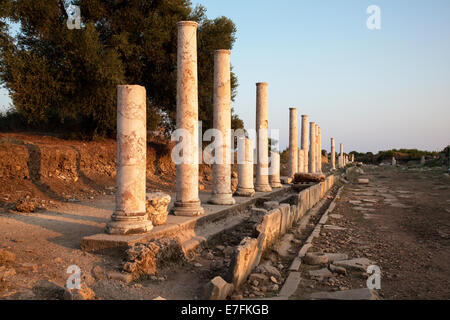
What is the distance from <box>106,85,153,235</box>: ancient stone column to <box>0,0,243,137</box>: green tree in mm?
7898

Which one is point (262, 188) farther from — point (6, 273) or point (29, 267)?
point (6, 273)

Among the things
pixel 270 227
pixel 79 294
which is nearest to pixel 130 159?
pixel 270 227

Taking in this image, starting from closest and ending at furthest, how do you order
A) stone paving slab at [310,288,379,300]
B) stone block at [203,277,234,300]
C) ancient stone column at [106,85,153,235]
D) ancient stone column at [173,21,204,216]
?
stone block at [203,277,234,300] < stone paving slab at [310,288,379,300] < ancient stone column at [106,85,153,235] < ancient stone column at [173,21,204,216]

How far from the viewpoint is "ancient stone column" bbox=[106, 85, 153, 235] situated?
7012 millimetres

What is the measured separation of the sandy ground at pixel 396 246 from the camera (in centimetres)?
525

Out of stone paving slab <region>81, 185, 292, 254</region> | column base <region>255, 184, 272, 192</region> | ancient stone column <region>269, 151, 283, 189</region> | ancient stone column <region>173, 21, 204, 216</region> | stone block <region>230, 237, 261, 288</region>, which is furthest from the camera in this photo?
ancient stone column <region>269, 151, 283, 189</region>

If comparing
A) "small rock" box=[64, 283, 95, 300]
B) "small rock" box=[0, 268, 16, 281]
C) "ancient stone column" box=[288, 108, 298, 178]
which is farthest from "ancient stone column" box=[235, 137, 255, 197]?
"small rock" box=[64, 283, 95, 300]

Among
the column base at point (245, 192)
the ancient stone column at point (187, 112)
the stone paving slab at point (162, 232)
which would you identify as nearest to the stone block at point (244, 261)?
the stone paving slab at point (162, 232)

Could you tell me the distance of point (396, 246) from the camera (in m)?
7.67

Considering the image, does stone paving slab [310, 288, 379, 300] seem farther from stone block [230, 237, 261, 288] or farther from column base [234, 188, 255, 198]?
column base [234, 188, 255, 198]

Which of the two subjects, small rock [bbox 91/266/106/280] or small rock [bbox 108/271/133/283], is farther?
small rock [bbox 91/266/106/280]

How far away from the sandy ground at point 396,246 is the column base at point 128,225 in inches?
116

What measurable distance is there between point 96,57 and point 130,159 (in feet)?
28.1
